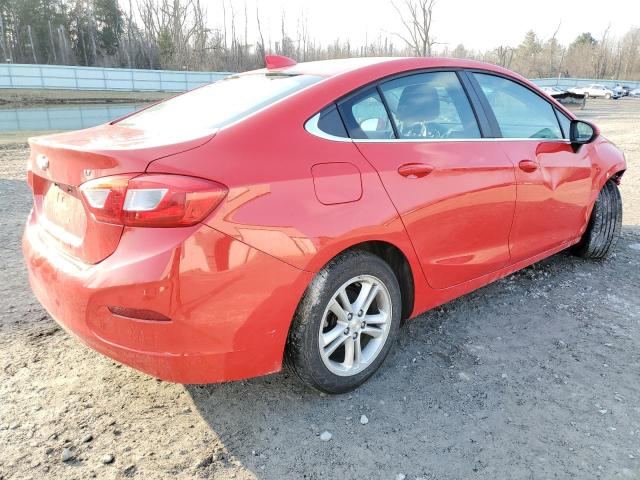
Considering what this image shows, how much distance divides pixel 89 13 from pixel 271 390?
187 ft

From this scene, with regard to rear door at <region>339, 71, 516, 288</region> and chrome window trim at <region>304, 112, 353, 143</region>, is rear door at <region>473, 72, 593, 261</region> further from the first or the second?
chrome window trim at <region>304, 112, 353, 143</region>

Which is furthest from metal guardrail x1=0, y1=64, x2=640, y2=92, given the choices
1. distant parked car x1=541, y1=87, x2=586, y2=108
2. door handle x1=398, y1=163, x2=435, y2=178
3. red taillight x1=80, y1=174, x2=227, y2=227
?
red taillight x1=80, y1=174, x2=227, y2=227

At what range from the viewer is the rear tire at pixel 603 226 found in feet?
13.7

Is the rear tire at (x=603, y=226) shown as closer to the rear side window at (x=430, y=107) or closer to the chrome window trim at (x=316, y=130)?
the rear side window at (x=430, y=107)

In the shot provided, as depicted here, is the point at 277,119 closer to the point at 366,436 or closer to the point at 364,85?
the point at 364,85

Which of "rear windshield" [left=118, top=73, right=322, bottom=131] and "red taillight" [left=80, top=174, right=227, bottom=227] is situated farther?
"rear windshield" [left=118, top=73, right=322, bottom=131]

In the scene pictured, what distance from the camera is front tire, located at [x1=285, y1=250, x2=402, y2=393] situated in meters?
2.26

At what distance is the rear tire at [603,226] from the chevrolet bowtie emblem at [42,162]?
3913 mm

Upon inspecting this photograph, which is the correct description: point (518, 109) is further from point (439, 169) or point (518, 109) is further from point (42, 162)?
point (42, 162)

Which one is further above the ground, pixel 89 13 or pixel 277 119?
pixel 89 13

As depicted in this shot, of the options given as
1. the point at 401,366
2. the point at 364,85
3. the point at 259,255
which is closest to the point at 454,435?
the point at 401,366

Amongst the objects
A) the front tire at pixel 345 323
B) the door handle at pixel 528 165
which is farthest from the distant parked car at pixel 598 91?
the front tire at pixel 345 323

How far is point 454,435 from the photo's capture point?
2.26m

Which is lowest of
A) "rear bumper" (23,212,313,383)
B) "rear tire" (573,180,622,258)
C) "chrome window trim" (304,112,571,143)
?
"rear tire" (573,180,622,258)
